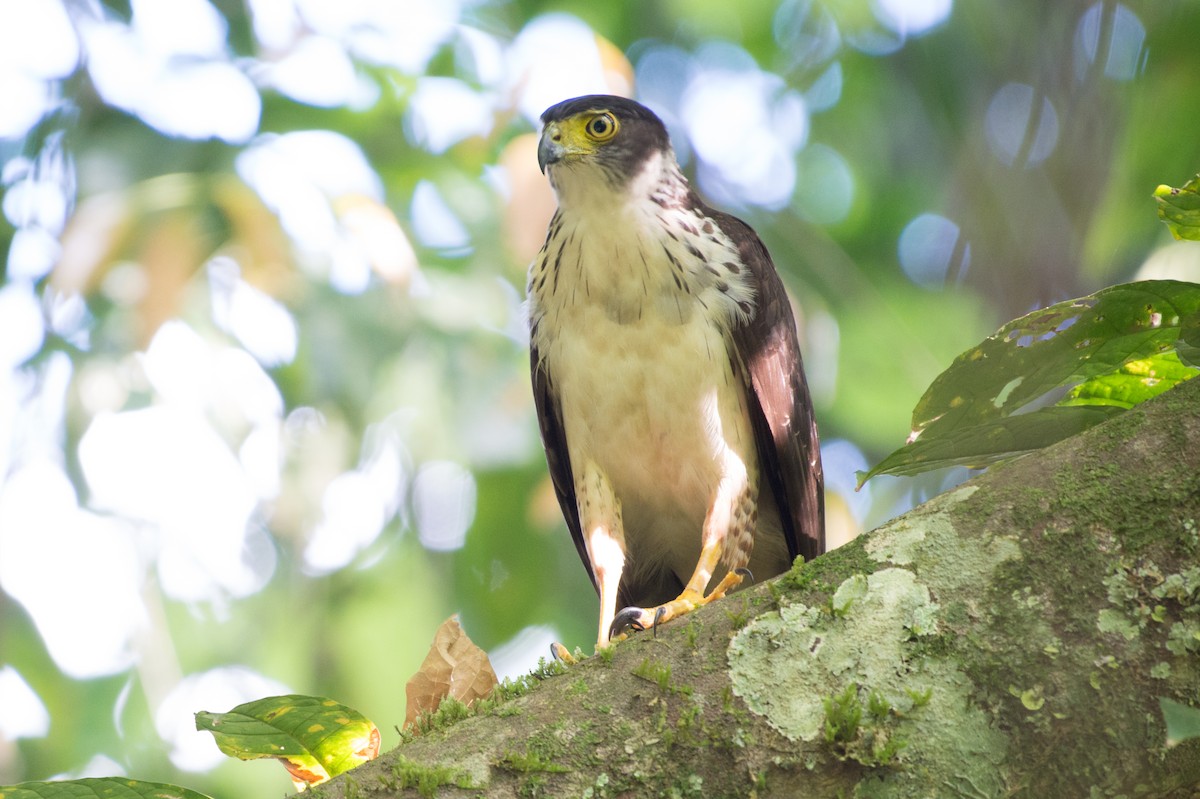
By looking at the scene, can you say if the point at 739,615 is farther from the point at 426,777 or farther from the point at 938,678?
the point at 426,777

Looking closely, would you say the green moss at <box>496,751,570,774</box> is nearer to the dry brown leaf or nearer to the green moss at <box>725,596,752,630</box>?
the green moss at <box>725,596,752,630</box>

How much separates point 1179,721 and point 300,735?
1695mm

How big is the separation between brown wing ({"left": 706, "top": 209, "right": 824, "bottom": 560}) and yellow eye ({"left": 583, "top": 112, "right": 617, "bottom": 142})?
493 millimetres

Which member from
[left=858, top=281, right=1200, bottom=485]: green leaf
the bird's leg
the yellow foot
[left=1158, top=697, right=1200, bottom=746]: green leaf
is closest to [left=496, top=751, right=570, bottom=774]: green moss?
[left=1158, top=697, right=1200, bottom=746]: green leaf

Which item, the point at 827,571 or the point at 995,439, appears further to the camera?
the point at 995,439

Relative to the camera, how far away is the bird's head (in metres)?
4.05

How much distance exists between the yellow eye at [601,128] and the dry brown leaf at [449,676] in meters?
2.25

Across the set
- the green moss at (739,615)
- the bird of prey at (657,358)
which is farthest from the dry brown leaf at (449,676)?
the bird of prey at (657,358)

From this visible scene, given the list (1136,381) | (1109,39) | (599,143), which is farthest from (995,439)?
(1109,39)

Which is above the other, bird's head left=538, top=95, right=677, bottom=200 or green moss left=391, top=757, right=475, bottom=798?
bird's head left=538, top=95, right=677, bottom=200

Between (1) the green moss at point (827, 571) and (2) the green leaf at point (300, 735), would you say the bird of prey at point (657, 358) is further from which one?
(1) the green moss at point (827, 571)

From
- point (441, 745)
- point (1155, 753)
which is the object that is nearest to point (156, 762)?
point (441, 745)

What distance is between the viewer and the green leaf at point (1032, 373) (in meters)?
2.44

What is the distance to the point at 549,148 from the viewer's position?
13.5 feet
